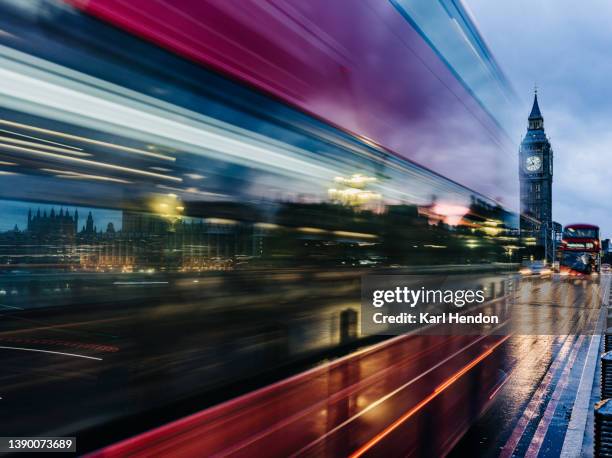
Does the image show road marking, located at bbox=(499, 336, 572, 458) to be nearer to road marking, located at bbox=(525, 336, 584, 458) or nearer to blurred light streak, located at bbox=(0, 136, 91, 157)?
road marking, located at bbox=(525, 336, 584, 458)

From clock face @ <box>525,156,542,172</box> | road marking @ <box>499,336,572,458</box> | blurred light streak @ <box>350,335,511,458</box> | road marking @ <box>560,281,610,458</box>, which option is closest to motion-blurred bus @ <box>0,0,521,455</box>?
blurred light streak @ <box>350,335,511,458</box>

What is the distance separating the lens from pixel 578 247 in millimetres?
34250

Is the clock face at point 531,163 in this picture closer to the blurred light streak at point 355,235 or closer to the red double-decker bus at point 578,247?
the red double-decker bus at point 578,247

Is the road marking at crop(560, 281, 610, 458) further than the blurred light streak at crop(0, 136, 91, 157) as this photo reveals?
Yes

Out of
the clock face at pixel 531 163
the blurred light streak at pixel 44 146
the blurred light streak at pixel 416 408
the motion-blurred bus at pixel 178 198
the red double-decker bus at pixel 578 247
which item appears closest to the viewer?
the blurred light streak at pixel 44 146

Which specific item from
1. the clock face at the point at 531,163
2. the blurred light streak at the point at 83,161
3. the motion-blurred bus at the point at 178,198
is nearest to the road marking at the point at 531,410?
the motion-blurred bus at the point at 178,198

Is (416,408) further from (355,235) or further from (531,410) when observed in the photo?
(355,235)

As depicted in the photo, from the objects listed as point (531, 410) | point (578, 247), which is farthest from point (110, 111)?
point (578, 247)

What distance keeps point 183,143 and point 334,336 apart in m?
2.69

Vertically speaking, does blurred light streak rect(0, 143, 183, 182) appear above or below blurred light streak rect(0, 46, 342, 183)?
below

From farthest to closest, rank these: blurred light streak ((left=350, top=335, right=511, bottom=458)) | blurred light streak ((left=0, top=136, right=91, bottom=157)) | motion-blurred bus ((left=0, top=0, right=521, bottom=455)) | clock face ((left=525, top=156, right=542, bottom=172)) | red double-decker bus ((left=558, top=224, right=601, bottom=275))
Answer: clock face ((left=525, top=156, right=542, bottom=172))
red double-decker bus ((left=558, top=224, right=601, bottom=275))
blurred light streak ((left=350, top=335, right=511, bottom=458))
motion-blurred bus ((left=0, top=0, right=521, bottom=455))
blurred light streak ((left=0, top=136, right=91, bottom=157))

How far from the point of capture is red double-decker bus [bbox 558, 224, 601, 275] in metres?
33.8

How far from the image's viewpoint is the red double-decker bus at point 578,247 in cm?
3381

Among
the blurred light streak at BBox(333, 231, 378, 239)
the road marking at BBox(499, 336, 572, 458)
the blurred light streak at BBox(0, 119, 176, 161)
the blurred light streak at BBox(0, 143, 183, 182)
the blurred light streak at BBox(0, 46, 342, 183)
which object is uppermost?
the blurred light streak at BBox(0, 46, 342, 183)
